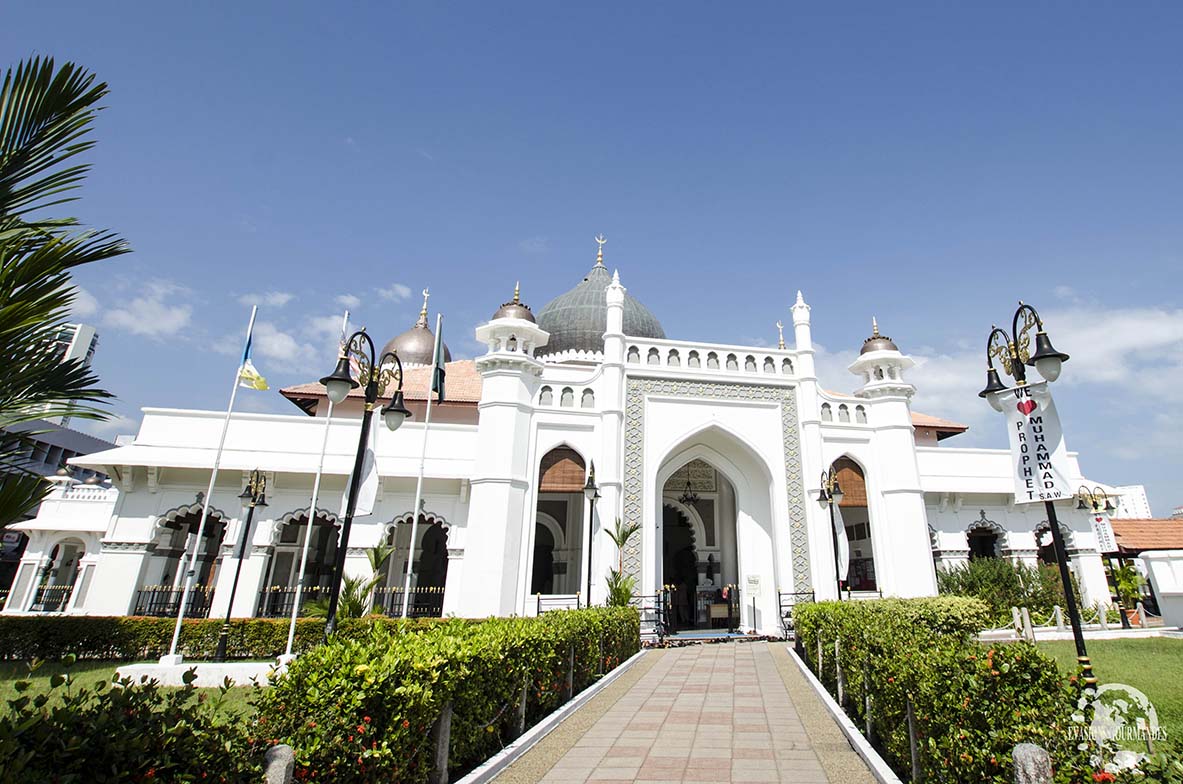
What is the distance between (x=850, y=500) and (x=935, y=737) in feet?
53.1

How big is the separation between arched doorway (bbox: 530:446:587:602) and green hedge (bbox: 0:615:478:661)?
238 inches

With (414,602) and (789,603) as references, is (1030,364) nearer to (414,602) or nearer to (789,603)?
(789,603)

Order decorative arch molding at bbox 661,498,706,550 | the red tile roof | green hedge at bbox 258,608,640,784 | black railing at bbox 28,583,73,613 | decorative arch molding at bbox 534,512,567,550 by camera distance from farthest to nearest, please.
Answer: the red tile roof
decorative arch molding at bbox 661,498,706,550
decorative arch molding at bbox 534,512,567,550
black railing at bbox 28,583,73,613
green hedge at bbox 258,608,640,784

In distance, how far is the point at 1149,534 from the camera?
2433 cm

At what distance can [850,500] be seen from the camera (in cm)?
1909

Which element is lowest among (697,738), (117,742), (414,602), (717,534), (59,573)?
(697,738)

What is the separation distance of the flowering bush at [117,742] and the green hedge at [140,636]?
9983 mm

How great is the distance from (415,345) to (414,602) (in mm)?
14657

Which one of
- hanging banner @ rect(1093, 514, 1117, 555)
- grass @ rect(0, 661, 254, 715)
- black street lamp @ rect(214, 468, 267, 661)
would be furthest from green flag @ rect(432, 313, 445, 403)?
hanging banner @ rect(1093, 514, 1117, 555)

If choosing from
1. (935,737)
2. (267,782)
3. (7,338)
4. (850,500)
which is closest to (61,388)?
(7,338)

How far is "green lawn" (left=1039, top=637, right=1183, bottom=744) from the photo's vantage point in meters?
6.50

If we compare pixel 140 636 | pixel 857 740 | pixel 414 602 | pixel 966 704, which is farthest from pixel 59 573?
pixel 966 704

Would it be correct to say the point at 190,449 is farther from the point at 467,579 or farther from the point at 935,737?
the point at 935,737

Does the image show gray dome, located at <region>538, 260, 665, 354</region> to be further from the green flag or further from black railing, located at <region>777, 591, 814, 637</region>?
black railing, located at <region>777, 591, 814, 637</region>
